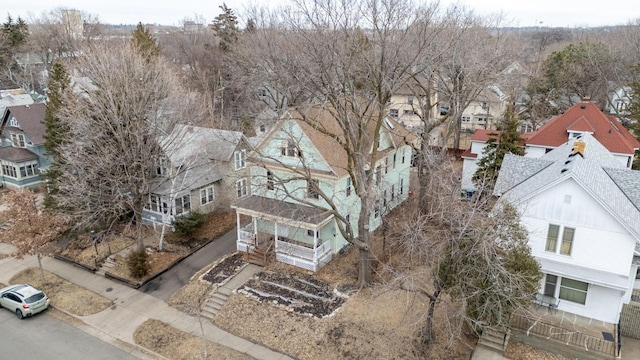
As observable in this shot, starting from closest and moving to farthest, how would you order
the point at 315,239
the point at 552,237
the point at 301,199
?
the point at 552,237, the point at 315,239, the point at 301,199

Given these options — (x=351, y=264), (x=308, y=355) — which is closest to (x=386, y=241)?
(x=351, y=264)

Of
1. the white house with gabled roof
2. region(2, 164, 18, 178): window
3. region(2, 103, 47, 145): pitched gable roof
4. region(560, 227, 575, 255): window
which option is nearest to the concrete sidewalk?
the white house with gabled roof

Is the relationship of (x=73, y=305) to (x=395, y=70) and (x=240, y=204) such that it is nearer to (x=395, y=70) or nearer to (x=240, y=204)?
(x=240, y=204)

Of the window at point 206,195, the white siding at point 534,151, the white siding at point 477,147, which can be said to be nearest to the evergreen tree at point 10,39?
the window at point 206,195

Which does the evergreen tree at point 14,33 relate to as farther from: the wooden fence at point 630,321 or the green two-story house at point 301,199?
the wooden fence at point 630,321

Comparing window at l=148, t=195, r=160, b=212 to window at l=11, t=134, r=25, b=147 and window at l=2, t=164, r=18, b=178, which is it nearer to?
window at l=2, t=164, r=18, b=178

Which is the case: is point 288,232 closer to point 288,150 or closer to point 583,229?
point 288,150

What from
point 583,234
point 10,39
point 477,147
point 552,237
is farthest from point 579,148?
point 10,39
